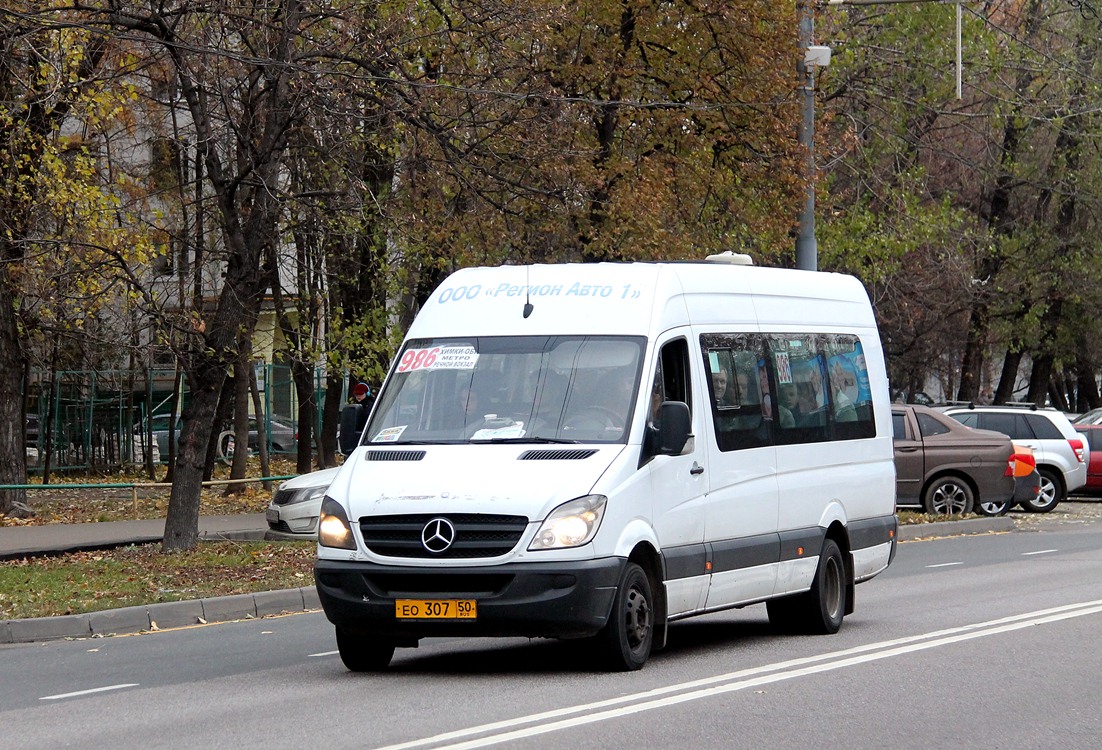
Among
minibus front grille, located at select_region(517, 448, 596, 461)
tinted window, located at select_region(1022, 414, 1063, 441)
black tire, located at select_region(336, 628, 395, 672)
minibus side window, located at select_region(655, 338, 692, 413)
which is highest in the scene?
minibus side window, located at select_region(655, 338, 692, 413)

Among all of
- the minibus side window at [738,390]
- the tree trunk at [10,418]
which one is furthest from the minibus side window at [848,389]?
the tree trunk at [10,418]

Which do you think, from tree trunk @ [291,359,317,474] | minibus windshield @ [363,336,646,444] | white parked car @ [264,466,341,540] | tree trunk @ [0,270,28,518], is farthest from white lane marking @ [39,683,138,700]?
tree trunk @ [291,359,317,474]

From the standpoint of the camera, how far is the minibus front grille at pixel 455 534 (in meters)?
8.95

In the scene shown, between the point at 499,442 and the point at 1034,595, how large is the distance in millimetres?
6510

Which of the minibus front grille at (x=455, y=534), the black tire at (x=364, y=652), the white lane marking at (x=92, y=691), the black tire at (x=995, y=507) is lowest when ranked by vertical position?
the white lane marking at (x=92, y=691)

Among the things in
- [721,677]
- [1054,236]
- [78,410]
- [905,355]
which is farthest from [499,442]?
[905,355]

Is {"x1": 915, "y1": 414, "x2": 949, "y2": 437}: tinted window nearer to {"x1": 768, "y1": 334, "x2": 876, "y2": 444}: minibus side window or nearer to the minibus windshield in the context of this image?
{"x1": 768, "y1": 334, "x2": 876, "y2": 444}: minibus side window

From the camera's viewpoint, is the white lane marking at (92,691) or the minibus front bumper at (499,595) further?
the white lane marking at (92,691)

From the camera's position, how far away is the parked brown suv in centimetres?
2481

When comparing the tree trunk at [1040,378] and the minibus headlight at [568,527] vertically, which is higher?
the tree trunk at [1040,378]

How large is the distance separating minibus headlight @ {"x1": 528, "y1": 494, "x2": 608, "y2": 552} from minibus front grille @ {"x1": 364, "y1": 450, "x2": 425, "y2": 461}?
1.00 m

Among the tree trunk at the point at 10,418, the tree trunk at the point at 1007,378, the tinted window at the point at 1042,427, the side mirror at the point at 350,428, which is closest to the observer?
the side mirror at the point at 350,428

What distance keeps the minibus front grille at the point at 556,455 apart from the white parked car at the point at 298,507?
35.4 feet

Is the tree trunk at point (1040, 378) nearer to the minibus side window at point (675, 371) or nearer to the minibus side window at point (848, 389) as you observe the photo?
the minibus side window at point (848, 389)
